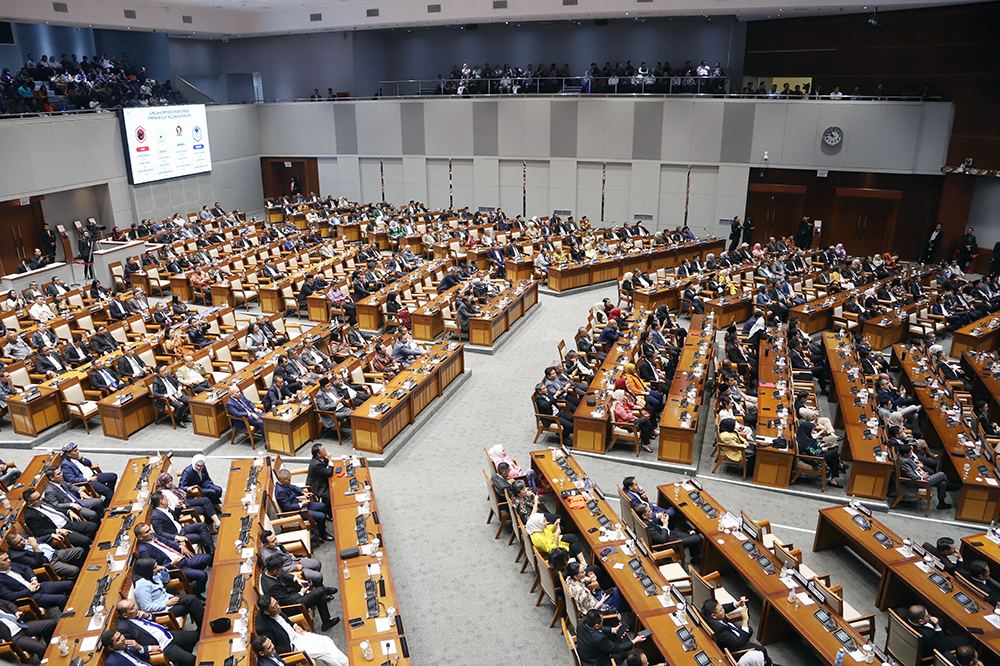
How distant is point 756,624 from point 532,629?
2405 millimetres

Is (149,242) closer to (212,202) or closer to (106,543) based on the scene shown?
(212,202)

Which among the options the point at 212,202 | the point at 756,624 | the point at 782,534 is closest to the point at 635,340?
the point at 782,534

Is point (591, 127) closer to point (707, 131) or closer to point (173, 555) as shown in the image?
point (707, 131)

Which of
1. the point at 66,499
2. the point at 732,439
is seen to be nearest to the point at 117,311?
the point at 66,499

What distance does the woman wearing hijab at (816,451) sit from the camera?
10.4m

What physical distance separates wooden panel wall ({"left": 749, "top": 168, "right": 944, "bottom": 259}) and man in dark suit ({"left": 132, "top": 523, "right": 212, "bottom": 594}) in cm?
2337

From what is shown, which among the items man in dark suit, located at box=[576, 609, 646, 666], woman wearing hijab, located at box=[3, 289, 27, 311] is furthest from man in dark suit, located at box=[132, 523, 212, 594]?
woman wearing hijab, located at box=[3, 289, 27, 311]

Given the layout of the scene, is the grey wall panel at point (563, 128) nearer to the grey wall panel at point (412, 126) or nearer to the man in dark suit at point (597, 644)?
the grey wall panel at point (412, 126)

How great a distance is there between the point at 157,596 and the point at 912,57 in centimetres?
2681

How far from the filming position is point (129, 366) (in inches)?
495

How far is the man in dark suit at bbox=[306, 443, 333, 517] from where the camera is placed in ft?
29.8

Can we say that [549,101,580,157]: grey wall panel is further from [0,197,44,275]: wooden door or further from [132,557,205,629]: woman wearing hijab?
[132,557,205,629]: woman wearing hijab

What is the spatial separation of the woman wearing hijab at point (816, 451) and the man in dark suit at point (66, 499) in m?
9.82

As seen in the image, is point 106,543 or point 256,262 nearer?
point 106,543
